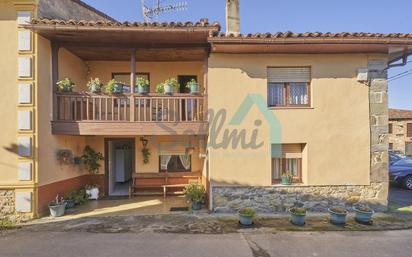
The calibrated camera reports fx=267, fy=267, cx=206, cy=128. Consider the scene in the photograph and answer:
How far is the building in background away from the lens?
2779 centimetres

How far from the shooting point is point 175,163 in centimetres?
1097

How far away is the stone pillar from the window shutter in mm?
1941

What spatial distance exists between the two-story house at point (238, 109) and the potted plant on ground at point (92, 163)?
152 centimetres

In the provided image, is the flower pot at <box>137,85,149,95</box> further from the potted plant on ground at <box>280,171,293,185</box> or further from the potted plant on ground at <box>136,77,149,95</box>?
the potted plant on ground at <box>280,171,293,185</box>

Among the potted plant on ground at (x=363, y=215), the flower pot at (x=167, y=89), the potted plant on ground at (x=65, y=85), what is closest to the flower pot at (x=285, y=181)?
the potted plant on ground at (x=363, y=215)

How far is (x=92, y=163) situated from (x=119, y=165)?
177 centimetres

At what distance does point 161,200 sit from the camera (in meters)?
9.96

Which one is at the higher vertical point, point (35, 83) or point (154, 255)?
point (35, 83)

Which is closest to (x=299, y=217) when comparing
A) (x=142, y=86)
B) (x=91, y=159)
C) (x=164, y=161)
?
(x=164, y=161)

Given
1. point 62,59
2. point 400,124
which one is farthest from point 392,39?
point 400,124

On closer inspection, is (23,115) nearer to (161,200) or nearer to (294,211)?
(161,200)

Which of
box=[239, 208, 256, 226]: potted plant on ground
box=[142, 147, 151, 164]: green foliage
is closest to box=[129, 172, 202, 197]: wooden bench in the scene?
box=[142, 147, 151, 164]: green foliage

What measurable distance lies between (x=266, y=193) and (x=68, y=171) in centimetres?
676

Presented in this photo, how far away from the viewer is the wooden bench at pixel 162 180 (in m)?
10.7
